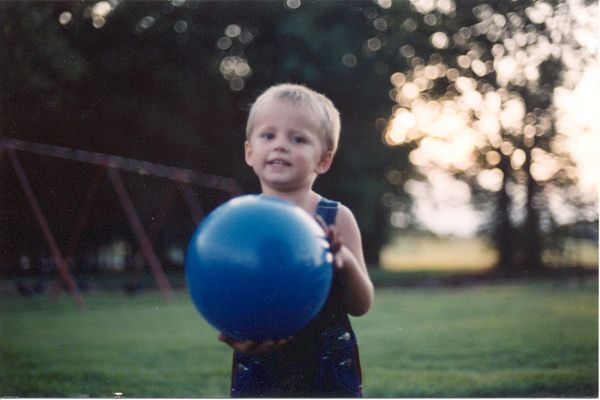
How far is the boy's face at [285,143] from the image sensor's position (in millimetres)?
2680

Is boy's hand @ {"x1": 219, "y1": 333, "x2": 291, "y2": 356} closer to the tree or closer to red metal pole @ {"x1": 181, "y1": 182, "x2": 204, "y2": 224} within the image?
the tree

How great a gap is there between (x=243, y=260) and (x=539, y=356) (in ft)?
16.6

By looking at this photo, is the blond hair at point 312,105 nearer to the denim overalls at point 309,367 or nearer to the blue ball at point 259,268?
the blue ball at point 259,268

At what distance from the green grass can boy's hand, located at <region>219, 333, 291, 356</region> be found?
252 cm

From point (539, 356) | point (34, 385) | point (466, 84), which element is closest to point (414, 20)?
point (466, 84)

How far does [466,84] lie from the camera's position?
15.1 meters

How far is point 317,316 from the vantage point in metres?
2.77

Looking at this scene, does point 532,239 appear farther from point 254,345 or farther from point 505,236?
point 254,345

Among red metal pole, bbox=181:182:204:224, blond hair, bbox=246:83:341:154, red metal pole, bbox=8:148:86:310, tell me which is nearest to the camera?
blond hair, bbox=246:83:341:154

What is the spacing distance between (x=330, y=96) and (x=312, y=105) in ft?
53.6

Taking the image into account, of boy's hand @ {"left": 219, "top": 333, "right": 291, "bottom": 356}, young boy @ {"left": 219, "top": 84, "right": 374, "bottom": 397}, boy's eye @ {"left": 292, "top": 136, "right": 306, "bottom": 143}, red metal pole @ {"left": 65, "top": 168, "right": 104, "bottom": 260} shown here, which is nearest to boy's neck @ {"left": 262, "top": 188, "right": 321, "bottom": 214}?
young boy @ {"left": 219, "top": 84, "right": 374, "bottom": 397}

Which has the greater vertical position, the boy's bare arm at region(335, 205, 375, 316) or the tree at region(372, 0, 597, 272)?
the tree at region(372, 0, 597, 272)

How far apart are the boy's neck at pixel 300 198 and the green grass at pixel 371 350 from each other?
2.54 meters

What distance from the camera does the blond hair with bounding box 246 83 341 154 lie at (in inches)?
108
